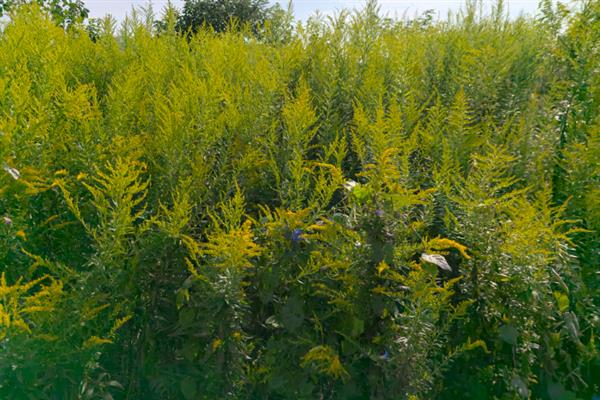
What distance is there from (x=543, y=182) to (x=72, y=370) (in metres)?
2.29

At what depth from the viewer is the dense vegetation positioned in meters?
2.29

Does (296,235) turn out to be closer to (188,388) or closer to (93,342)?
(188,388)

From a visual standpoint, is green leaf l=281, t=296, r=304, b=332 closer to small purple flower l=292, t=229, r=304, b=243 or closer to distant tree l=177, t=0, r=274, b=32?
small purple flower l=292, t=229, r=304, b=243

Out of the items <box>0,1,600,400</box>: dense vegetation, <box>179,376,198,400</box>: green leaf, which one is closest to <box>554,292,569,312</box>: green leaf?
<box>0,1,600,400</box>: dense vegetation

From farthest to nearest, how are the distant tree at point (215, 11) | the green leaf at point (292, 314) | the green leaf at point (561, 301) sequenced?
the distant tree at point (215, 11) < the green leaf at point (561, 301) < the green leaf at point (292, 314)

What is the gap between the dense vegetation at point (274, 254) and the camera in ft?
7.52

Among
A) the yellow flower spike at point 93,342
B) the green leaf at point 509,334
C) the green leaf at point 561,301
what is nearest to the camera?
the yellow flower spike at point 93,342

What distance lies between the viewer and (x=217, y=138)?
2.87m

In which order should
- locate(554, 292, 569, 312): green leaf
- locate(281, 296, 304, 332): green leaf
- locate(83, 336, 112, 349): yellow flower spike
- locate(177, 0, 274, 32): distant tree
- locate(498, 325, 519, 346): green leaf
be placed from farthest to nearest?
locate(177, 0, 274, 32): distant tree, locate(554, 292, 569, 312): green leaf, locate(498, 325, 519, 346): green leaf, locate(281, 296, 304, 332): green leaf, locate(83, 336, 112, 349): yellow flower spike

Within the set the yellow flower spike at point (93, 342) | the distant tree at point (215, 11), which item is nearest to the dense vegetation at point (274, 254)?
the yellow flower spike at point (93, 342)

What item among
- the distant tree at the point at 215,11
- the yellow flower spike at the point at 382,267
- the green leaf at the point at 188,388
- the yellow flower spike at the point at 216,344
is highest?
the distant tree at the point at 215,11

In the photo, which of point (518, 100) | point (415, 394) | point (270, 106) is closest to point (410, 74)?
point (518, 100)

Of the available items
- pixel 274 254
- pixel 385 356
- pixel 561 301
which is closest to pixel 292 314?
pixel 274 254

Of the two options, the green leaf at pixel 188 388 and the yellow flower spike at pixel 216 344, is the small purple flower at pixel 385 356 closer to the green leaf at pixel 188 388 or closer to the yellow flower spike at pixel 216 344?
the yellow flower spike at pixel 216 344
